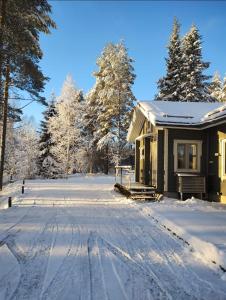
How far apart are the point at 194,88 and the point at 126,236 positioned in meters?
28.7

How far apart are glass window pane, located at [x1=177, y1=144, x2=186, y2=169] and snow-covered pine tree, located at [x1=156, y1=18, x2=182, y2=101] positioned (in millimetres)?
19292

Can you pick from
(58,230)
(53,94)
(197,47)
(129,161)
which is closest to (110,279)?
(58,230)

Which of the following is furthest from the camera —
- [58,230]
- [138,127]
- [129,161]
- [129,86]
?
[129,161]

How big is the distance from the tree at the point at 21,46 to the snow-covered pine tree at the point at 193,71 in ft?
59.1

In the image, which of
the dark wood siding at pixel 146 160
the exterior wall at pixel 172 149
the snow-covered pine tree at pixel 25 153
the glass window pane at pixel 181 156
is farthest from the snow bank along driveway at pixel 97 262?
the snow-covered pine tree at pixel 25 153

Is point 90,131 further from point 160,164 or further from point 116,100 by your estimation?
point 160,164

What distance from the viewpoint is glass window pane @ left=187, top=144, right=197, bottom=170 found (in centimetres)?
1664

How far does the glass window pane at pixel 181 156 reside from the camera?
16547 mm

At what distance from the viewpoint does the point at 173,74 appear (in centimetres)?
3619

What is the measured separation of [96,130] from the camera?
40000 millimetres

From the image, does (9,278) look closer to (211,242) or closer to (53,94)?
(211,242)

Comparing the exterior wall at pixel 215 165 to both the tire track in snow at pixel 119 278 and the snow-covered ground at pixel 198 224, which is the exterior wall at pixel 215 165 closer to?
the snow-covered ground at pixel 198 224

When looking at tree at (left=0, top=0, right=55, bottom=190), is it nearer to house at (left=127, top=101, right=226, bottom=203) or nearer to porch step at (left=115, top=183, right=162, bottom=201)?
house at (left=127, top=101, right=226, bottom=203)

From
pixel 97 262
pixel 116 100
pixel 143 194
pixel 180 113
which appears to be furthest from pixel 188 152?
pixel 116 100
